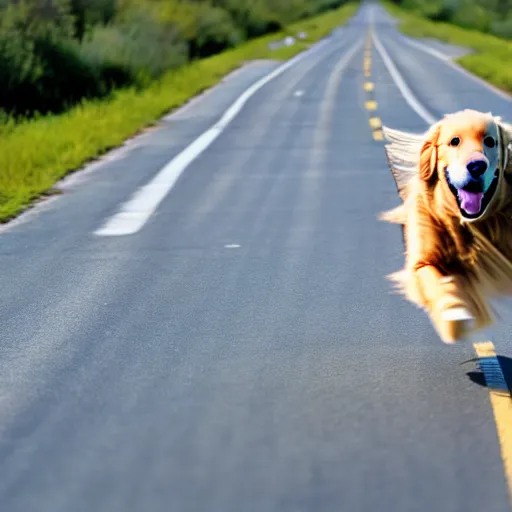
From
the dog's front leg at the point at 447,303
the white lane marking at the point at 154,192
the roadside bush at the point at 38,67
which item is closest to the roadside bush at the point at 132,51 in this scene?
the roadside bush at the point at 38,67

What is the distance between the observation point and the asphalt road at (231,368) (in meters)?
4.67

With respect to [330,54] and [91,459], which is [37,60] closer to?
[91,459]

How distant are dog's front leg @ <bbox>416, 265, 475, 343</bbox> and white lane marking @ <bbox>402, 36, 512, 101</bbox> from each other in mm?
20084

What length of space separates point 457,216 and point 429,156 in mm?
300

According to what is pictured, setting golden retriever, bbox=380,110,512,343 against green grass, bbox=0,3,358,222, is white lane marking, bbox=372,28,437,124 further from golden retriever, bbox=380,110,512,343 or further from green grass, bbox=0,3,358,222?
golden retriever, bbox=380,110,512,343

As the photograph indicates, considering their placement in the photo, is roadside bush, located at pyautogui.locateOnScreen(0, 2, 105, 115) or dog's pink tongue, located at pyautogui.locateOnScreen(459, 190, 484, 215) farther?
roadside bush, located at pyautogui.locateOnScreen(0, 2, 105, 115)

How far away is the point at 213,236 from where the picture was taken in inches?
403

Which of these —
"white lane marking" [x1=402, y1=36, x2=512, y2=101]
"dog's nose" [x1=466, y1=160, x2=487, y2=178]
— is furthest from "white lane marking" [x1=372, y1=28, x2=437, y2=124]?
"dog's nose" [x1=466, y1=160, x2=487, y2=178]

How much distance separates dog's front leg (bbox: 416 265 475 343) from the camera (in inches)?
199

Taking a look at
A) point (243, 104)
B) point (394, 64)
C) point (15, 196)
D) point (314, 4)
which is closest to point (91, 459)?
point (15, 196)

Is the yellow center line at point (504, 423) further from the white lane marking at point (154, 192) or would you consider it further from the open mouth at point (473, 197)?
the white lane marking at point (154, 192)

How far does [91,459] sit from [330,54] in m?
41.9

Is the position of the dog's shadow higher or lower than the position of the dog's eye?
lower

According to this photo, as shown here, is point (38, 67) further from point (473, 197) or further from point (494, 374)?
point (473, 197)
